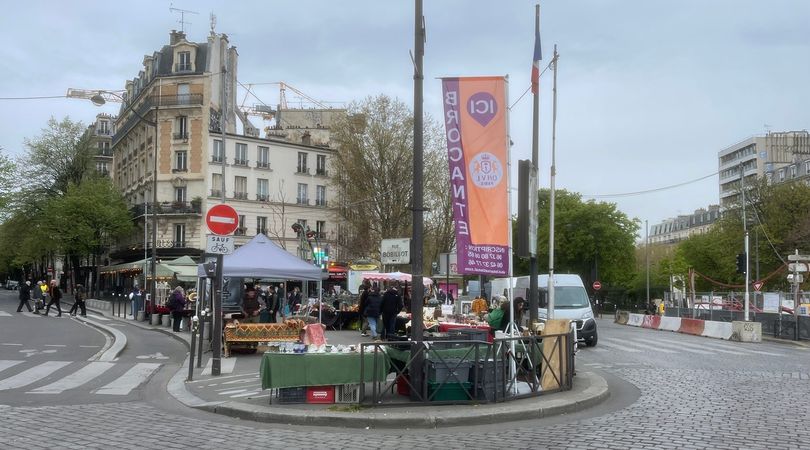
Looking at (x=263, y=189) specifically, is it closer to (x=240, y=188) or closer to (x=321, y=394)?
(x=240, y=188)

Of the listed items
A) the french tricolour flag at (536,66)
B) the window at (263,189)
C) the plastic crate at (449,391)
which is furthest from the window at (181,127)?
the plastic crate at (449,391)

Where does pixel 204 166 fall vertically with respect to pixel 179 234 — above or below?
above

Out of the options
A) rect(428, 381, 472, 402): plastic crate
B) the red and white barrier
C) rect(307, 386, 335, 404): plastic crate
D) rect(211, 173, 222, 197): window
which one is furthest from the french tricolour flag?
rect(211, 173, 222, 197): window

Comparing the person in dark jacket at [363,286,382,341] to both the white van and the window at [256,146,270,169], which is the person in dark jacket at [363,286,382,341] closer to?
the white van

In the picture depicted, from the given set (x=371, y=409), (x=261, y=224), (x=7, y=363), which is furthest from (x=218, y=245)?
(x=261, y=224)

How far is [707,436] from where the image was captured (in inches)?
336

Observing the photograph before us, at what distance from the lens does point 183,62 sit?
6019cm

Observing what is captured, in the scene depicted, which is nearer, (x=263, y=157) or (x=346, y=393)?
→ (x=346, y=393)

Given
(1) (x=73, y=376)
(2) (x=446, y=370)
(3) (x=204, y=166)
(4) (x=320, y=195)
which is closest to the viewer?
(2) (x=446, y=370)

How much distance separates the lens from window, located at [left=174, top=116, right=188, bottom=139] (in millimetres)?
58031

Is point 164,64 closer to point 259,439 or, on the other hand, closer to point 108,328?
point 108,328

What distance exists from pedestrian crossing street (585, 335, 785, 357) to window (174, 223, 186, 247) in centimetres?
3917

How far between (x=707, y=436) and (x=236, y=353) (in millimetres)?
12783

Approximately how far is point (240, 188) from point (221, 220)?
46502 millimetres
